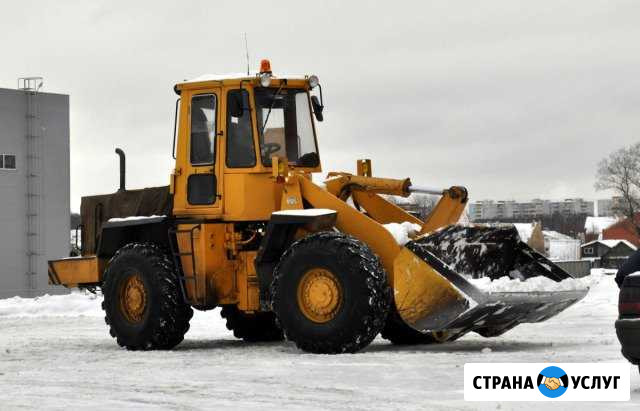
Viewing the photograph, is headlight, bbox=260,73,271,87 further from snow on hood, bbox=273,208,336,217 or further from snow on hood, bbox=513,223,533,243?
snow on hood, bbox=513,223,533,243

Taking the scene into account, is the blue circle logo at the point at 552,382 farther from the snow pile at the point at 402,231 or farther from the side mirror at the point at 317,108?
the side mirror at the point at 317,108

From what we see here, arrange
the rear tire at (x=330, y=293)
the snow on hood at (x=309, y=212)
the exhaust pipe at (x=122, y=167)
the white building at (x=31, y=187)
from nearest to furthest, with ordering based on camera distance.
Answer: the rear tire at (x=330, y=293) → the snow on hood at (x=309, y=212) → the exhaust pipe at (x=122, y=167) → the white building at (x=31, y=187)

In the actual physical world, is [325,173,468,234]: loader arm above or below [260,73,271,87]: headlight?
below

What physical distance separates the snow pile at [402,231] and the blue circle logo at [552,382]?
12.1 feet

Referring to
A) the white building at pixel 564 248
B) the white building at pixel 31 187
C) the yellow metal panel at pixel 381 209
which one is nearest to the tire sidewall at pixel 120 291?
the yellow metal panel at pixel 381 209

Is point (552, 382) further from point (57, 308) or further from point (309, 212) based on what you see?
point (57, 308)

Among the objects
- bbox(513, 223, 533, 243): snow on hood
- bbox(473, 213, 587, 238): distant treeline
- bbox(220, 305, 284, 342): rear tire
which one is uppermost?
bbox(513, 223, 533, 243): snow on hood

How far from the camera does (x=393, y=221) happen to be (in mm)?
16281

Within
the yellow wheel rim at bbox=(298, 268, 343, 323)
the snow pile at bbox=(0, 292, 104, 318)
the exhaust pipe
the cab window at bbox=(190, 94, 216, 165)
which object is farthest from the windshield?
the snow pile at bbox=(0, 292, 104, 318)

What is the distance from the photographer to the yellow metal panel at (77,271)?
1727 centimetres

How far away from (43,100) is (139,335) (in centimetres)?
2762

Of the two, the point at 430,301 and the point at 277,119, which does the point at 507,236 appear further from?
the point at 277,119

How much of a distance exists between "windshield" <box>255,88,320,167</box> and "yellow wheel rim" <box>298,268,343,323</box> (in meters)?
2.08

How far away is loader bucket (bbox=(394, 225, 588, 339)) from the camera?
1339 centimetres
